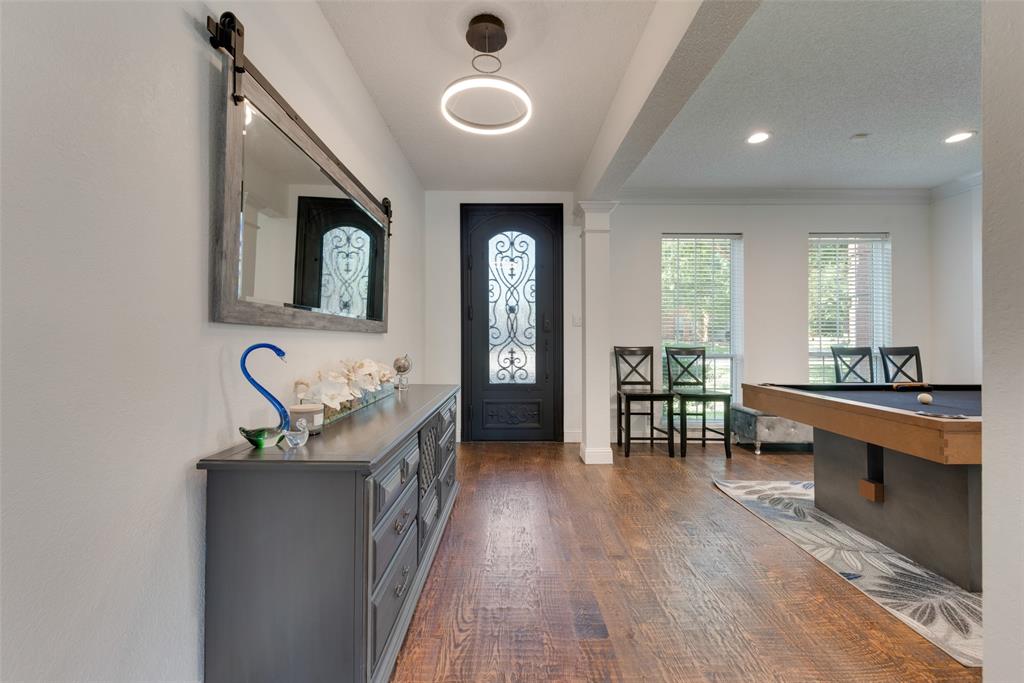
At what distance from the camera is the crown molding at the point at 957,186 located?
4.34 meters

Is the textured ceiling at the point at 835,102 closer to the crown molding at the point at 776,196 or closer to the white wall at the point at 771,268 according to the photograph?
the crown molding at the point at 776,196

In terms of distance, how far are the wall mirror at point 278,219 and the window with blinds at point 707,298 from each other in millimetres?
3701

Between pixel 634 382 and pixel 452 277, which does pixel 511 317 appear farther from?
pixel 634 382

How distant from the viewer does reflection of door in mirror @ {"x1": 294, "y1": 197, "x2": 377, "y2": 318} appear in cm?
175

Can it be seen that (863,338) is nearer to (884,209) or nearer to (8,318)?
(884,209)

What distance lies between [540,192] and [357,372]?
325 cm

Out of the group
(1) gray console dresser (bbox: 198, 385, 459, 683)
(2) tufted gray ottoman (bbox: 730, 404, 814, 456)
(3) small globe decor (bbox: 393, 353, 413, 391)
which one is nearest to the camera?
(1) gray console dresser (bbox: 198, 385, 459, 683)

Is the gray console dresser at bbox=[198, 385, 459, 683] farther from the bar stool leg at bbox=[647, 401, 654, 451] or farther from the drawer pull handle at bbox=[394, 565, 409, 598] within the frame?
the bar stool leg at bbox=[647, 401, 654, 451]

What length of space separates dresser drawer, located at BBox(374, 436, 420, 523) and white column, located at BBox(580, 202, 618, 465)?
2.40 m

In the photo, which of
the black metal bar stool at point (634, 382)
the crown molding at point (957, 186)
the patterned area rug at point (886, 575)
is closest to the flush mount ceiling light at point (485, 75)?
the patterned area rug at point (886, 575)

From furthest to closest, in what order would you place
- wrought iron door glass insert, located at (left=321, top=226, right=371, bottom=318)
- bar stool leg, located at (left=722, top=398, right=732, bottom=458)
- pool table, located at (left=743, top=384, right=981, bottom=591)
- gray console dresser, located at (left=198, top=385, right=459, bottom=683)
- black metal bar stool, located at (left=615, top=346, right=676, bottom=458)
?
black metal bar stool, located at (left=615, top=346, right=676, bottom=458)
bar stool leg, located at (left=722, top=398, right=732, bottom=458)
wrought iron door glass insert, located at (left=321, top=226, right=371, bottom=318)
pool table, located at (left=743, top=384, right=981, bottom=591)
gray console dresser, located at (left=198, top=385, right=459, bottom=683)

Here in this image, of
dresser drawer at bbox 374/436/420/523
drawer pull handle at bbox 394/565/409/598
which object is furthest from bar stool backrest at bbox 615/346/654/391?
drawer pull handle at bbox 394/565/409/598

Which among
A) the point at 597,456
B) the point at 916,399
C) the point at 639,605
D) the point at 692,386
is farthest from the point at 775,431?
the point at 639,605

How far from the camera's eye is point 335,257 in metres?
2.05
